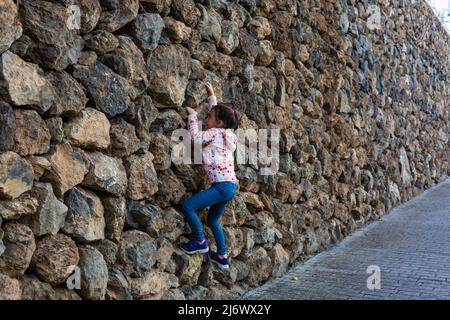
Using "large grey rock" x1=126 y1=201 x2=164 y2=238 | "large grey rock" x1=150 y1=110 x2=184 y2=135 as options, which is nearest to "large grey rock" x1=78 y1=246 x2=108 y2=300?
"large grey rock" x1=126 y1=201 x2=164 y2=238

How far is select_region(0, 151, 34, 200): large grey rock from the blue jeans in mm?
1421

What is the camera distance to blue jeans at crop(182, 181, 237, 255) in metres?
4.14

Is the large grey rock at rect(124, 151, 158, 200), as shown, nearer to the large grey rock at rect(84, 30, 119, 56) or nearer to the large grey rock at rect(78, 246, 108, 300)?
the large grey rock at rect(78, 246, 108, 300)

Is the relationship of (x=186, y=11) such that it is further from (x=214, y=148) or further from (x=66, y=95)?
(x=66, y=95)

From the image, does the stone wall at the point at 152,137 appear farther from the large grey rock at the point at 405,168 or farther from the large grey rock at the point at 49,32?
the large grey rock at the point at 405,168

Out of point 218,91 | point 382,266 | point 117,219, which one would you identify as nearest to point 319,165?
point 382,266

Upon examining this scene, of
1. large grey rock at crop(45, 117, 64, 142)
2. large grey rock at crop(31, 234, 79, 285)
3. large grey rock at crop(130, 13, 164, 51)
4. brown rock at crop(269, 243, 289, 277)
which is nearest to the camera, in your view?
large grey rock at crop(31, 234, 79, 285)

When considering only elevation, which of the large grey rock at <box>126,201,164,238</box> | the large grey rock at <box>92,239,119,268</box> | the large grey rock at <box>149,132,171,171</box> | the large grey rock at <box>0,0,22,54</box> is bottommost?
the large grey rock at <box>92,239,119,268</box>

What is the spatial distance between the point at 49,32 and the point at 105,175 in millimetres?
870

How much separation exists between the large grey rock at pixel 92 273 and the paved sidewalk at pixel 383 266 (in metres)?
1.66

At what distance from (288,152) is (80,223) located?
3098 mm

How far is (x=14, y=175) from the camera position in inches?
111

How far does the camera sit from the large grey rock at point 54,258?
299 cm
